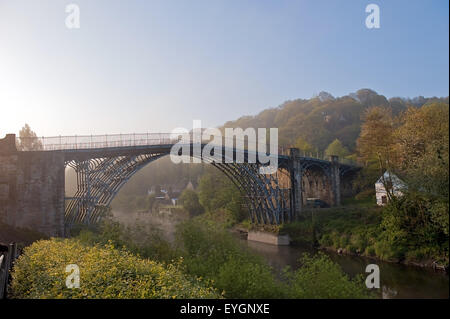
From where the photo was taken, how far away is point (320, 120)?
3319 inches

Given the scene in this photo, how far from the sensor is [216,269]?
1398 centimetres

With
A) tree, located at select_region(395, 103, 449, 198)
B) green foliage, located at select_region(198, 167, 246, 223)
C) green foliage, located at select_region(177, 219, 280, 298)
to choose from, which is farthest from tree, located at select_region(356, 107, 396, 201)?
green foliage, located at select_region(198, 167, 246, 223)

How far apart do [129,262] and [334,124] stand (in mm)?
84639

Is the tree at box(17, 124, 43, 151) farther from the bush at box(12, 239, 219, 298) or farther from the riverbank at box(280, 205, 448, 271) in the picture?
the riverbank at box(280, 205, 448, 271)

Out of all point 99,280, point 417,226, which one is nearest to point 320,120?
point 417,226

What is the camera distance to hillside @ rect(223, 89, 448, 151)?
257 feet

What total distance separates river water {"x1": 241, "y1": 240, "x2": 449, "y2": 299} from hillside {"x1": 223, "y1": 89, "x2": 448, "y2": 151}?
152 ft

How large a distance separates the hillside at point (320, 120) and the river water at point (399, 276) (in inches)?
1825

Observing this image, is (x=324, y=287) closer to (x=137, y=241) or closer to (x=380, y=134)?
(x=137, y=241)

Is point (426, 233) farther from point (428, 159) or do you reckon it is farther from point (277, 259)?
point (277, 259)

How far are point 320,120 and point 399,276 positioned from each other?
68203mm

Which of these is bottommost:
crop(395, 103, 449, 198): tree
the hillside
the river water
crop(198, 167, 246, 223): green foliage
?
the river water
